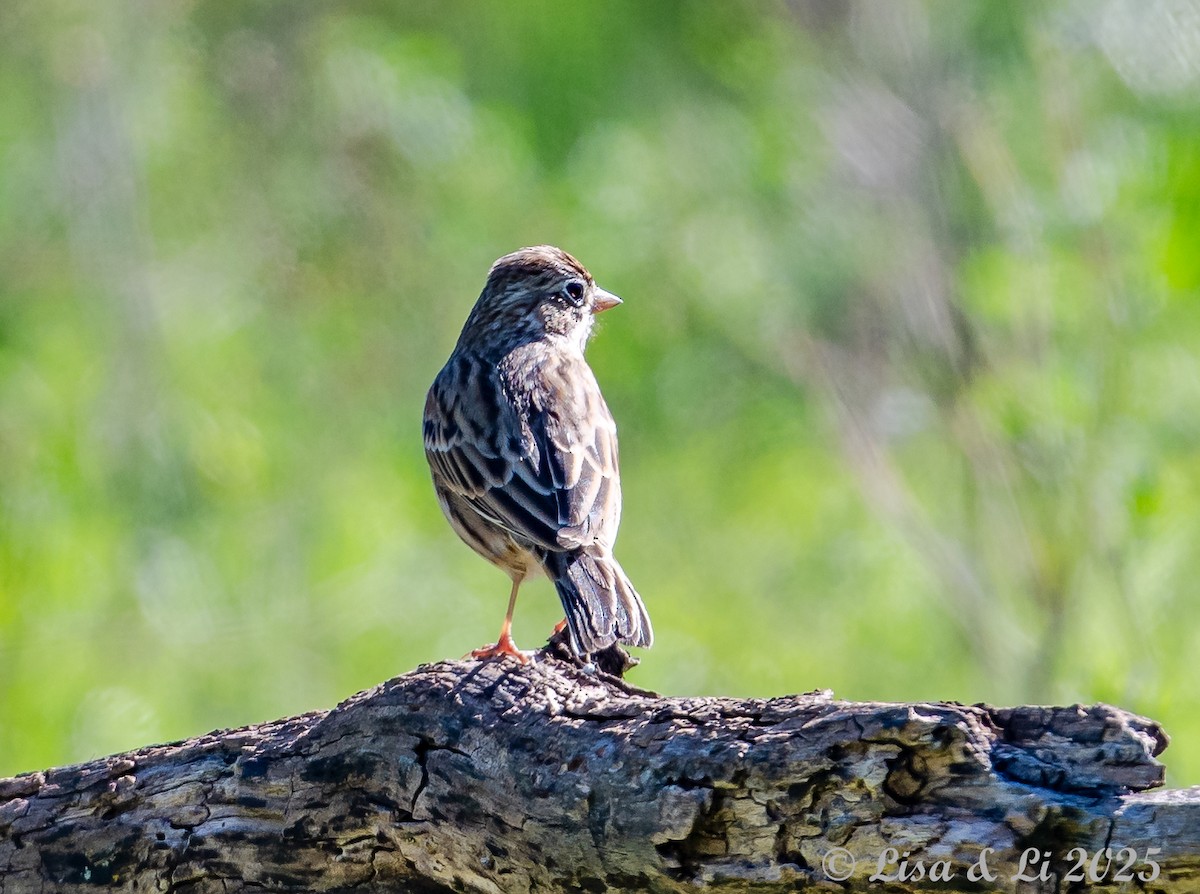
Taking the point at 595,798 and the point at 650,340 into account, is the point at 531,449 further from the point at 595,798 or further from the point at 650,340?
the point at 650,340

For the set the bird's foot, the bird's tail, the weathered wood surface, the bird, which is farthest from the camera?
the bird

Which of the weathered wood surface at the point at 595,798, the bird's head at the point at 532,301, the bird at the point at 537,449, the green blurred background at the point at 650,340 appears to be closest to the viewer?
the weathered wood surface at the point at 595,798

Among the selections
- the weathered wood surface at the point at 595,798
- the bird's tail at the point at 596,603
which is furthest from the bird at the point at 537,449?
the weathered wood surface at the point at 595,798

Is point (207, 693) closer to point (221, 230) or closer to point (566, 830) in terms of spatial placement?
point (221, 230)

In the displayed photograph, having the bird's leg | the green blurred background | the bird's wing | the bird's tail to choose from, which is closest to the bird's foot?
the bird's leg

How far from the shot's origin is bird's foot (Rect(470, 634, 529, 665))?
4141 millimetres

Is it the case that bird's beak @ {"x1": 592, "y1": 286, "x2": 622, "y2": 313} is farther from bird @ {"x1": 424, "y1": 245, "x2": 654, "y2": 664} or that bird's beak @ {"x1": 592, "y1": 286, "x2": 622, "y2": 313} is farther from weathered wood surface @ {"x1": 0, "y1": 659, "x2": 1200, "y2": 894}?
weathered wood surface @ {"x1": 0, "y1": 659, "x2": 1200, "y2": 894}

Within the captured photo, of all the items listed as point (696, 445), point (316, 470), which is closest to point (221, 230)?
point (316, 470)

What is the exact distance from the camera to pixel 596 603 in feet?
→ 16.1

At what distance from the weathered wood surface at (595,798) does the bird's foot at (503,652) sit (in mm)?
80

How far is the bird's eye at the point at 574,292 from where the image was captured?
273 inches

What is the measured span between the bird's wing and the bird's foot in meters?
0.38

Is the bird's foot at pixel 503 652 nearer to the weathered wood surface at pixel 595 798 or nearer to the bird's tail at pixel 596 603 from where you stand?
the weathered wood surface at pixel 595 798

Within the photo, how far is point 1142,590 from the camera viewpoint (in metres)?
7.25
